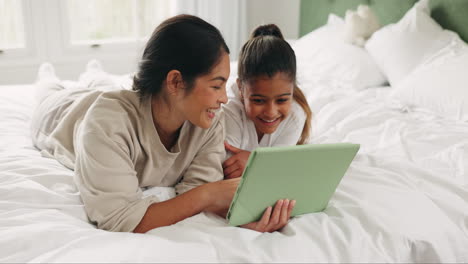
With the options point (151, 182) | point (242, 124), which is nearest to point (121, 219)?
point (151, 182)

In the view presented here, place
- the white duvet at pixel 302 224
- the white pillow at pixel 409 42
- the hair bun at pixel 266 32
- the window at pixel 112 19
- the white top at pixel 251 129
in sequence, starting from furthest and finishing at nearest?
the window at pixel 112 19
the white pillow at pixel 409 42
the hair bun at pixel 266 32
the white top at pixel 251 129
the white duvet at pixel 302 224

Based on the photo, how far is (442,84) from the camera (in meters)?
1.76

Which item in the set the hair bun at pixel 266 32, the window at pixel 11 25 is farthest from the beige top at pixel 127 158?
the window at pixel 11 25

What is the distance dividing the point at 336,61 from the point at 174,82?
1.49 metres

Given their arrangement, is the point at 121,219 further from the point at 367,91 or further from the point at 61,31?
the point at 61,31

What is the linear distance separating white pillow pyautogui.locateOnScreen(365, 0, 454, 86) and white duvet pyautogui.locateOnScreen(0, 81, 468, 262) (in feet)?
2.45

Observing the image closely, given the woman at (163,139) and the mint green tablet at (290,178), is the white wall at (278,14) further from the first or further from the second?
the mint green tablet at (290,178)

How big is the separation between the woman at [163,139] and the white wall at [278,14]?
2.28 meters

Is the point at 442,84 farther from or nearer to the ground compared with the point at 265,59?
nearer to the ground

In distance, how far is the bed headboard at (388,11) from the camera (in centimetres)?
205

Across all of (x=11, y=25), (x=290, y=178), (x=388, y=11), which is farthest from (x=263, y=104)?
(x=11, y=25)

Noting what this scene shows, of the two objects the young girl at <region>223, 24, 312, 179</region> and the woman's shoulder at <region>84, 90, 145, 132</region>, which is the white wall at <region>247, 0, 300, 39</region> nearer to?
the young girl at <region>223, 24, 312, 179</region>

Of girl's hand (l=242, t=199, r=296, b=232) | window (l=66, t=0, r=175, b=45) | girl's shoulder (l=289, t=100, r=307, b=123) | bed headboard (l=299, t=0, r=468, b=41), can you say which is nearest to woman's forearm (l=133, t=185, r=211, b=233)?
girl's hand (l=242, t=199, r=296, b=232)

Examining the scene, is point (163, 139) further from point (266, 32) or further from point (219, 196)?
point (266, 32)
